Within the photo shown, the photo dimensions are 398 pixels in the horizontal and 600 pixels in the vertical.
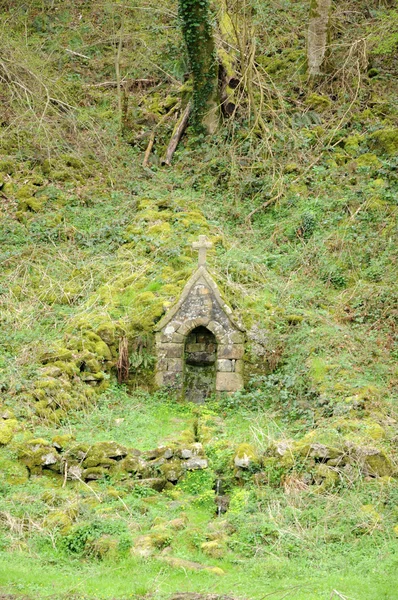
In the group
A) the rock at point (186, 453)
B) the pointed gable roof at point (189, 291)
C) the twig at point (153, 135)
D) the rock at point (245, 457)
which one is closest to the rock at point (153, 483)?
the rock at point (186, 453)

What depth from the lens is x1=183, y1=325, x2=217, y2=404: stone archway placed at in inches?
626

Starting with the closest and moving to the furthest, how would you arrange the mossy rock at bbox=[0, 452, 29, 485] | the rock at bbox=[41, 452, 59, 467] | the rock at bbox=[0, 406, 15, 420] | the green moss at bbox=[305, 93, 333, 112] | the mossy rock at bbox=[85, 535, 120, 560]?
the mossy rock at bbox=[85, 535, 120, 560]
the mossy rock at bbox=[0, 452, 29, 485]
the rock at bbox=[41, 452, 59, 467]
the rock at bbox=[0, 406, 15, 420]
the green moss at bbox=[305, 93, 333, 112]

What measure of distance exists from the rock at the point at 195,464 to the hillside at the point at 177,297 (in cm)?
3

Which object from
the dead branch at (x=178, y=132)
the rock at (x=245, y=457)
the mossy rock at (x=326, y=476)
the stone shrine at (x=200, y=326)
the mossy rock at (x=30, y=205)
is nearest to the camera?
the mossy rock at (x=326, y=476)

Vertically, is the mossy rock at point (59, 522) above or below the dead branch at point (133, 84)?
below

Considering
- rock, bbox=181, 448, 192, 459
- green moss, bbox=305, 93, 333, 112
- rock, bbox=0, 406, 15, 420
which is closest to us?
rock, bbox=181, 448, 192, 459

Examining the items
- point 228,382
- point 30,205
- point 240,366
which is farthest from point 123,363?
point 30,205

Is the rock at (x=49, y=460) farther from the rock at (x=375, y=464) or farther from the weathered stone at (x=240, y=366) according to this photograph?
the weathered stone at (x=240, y=366)

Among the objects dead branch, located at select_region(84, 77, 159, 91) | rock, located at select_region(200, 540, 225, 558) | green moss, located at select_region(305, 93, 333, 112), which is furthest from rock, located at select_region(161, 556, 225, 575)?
dead branch, located at select_region(84, 77, 159, 91)

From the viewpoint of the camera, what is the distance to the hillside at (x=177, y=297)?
9797 mm

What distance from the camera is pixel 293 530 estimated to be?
33.0ft

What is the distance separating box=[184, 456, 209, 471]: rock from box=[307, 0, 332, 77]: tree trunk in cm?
1432

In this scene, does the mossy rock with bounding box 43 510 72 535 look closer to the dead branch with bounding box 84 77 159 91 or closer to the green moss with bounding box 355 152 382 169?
the green moss with bounding box 355 152 382 169

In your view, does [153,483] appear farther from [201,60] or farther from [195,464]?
[201,60]
